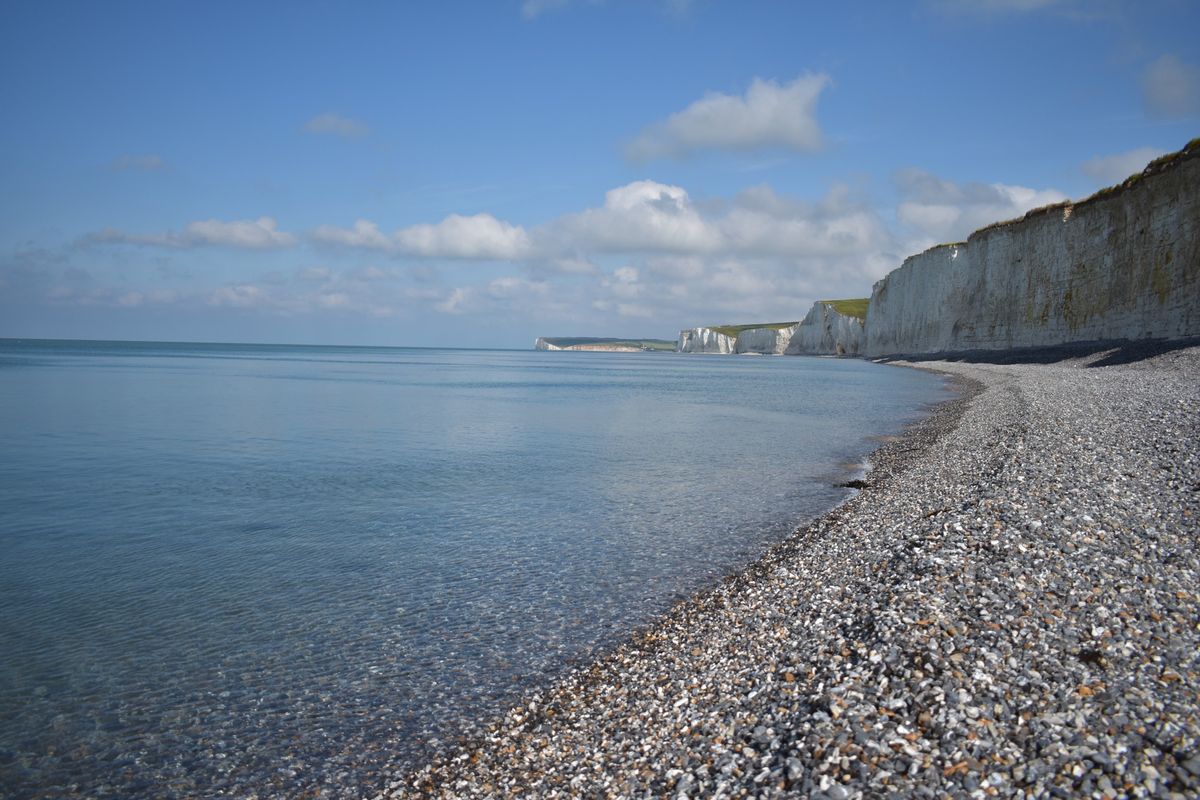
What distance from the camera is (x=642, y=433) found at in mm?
27969

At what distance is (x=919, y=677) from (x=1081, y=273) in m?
54.5

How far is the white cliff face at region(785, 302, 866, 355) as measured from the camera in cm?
12900

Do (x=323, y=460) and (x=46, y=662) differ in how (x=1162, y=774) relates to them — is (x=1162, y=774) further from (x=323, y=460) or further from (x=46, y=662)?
(x=323, y=460)

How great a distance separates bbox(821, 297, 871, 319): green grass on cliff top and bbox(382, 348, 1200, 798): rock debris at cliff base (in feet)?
419

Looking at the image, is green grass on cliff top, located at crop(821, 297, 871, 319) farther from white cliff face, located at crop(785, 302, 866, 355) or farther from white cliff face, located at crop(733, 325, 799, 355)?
white cliff face, located at crop(733, 325, 799, 355)

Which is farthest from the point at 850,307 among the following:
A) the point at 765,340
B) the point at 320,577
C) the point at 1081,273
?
the point at 320,577

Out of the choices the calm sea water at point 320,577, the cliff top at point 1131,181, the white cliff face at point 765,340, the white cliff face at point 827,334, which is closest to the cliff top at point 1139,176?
the cliff top at point 1131,181

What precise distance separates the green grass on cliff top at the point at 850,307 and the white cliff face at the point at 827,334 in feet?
3.83

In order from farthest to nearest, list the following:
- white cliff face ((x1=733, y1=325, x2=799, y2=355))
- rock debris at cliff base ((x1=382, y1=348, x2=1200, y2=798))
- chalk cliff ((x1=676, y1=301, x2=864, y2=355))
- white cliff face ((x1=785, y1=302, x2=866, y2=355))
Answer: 1. white cliff face ((x1=733, y1=325, x2=799, y2=355))
2. chalk cliff ((x1=676, y1=301, x2=864, y2=355))
3. white cliff face ((x1=785, y1=302, x2=866, y2=355))
4. rock debris at cliff base ((x1=382, y1=348, x2=1200, y2=798))

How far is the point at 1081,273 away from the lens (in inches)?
1944

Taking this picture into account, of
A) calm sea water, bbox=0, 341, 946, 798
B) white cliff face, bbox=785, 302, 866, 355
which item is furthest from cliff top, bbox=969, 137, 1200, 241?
white cliff face, bbox=785, 302, 866, 355

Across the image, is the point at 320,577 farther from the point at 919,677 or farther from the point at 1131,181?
the point at 1131,181

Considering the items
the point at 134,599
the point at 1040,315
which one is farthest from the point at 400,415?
the point at 1040,315

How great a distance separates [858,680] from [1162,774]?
6.29ft
